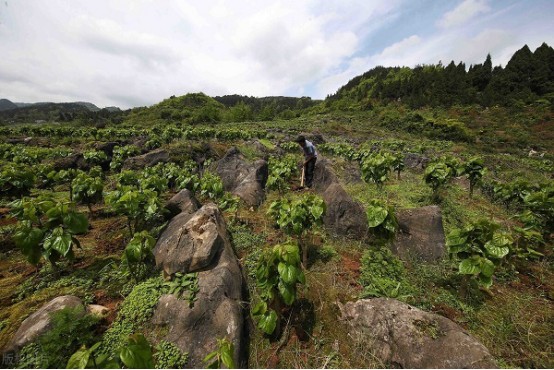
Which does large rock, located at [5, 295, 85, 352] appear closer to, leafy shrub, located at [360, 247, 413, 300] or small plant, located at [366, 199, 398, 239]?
leafy shrub, located at [360, 247, 413, 300]

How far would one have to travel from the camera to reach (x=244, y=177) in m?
12.0

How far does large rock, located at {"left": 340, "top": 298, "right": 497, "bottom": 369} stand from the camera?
317 centimetres

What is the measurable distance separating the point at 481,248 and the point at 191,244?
5697mm

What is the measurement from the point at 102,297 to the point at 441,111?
7203 cm

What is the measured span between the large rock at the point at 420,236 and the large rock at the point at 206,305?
13.9ft

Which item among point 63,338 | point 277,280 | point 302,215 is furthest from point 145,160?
point 277,280

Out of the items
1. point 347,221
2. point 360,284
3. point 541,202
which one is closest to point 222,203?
point 347,221

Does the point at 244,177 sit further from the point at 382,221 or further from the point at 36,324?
the point at 36,324

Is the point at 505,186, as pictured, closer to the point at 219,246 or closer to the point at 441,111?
the point at 219,246

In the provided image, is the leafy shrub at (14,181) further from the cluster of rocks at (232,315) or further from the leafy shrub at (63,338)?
the leafy shrub at (63,338)

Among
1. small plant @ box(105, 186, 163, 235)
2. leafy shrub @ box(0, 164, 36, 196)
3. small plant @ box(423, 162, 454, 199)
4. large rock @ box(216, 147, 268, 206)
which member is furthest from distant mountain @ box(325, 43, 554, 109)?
leafy shrub @ box(0, 164, 36, 196)

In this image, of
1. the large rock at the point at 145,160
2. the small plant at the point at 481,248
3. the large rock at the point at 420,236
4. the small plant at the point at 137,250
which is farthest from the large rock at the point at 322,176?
the large rock at the point at 145,160

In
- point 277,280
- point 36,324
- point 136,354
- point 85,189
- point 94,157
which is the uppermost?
point 94,157

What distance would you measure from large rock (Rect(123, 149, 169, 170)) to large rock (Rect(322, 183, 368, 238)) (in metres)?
12.3
